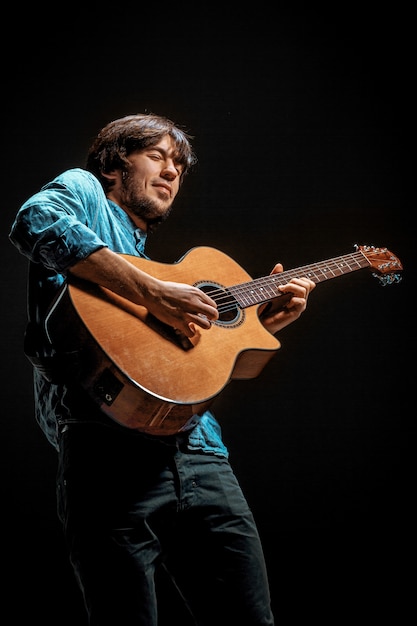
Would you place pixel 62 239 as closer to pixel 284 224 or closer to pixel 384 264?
pixel 384 264

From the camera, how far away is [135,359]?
119 centimetres

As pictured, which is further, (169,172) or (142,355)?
(169,172)

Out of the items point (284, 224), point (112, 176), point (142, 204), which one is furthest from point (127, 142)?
point (284, 224)

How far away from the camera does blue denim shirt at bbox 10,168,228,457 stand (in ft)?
3.97

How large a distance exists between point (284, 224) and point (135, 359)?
4.99 ft

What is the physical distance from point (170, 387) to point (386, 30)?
2.31m

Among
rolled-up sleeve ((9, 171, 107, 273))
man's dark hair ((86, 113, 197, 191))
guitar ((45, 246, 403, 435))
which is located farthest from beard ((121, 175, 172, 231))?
rolled-up sleeve ((9, 171, 107, 273))

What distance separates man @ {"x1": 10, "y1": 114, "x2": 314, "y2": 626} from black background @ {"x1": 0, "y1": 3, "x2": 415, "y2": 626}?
2.82ft

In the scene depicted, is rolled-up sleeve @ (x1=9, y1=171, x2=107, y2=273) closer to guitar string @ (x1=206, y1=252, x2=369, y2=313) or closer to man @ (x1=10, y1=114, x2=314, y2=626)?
man @ (x1=10, y1=114, x2=314, y2=626)

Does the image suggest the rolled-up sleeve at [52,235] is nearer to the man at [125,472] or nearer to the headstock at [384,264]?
the man at [125,472]

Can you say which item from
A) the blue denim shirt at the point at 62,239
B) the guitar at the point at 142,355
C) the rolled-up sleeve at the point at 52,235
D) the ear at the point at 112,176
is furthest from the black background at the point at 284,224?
the rolled-up sleeve at the point at 52,235

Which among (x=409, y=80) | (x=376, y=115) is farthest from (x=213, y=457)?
(x=409, y=80)

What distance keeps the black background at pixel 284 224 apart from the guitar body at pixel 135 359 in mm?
1095

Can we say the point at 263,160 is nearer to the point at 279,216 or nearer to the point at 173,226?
the point at 279,216
